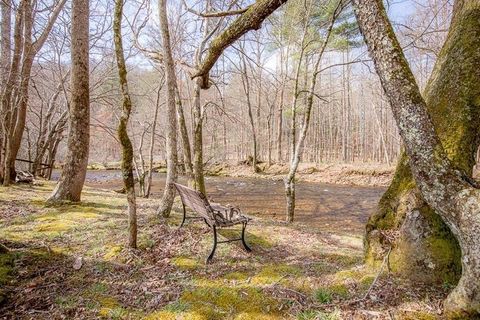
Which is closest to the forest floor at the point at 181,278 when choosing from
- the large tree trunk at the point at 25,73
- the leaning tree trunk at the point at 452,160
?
the leaning tree trunk at the point at 452,160

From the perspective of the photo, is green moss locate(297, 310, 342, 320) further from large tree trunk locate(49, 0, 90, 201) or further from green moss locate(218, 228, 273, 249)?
large tree trunk locate(49, 0, 90, 201)

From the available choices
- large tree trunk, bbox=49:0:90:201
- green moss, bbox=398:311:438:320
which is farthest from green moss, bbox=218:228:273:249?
large tree trunk, bbox=49:0:90:201

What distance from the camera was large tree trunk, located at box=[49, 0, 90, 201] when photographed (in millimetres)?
6523

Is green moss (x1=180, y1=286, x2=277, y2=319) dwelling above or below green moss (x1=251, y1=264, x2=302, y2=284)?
below

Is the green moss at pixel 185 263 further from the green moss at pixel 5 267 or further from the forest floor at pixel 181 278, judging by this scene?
the green moss at pixel 5 267

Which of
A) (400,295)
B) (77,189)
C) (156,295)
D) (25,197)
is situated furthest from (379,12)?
(25,197)

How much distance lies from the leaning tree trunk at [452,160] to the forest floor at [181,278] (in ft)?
0.67

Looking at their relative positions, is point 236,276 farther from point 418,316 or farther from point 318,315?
point 418,316

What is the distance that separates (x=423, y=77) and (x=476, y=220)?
23009mm

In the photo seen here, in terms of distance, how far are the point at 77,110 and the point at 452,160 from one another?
6998 millimetres

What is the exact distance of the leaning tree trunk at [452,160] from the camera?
2727 mm

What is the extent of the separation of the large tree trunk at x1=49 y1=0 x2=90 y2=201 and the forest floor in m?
1.34

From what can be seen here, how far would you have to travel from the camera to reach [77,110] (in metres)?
6.55

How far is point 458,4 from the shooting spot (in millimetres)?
3303
